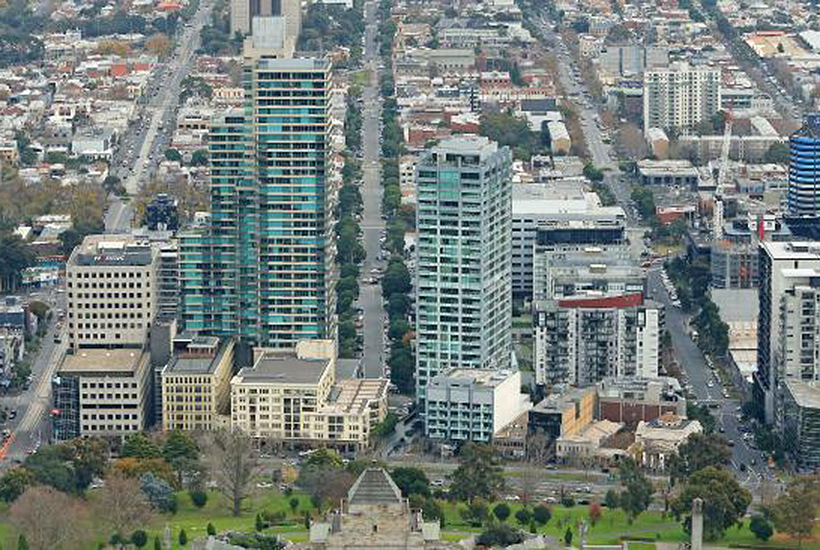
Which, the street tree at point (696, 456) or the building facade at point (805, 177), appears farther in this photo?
the building facade at point (805, 177)

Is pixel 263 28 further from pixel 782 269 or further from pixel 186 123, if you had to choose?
pixel 186 123

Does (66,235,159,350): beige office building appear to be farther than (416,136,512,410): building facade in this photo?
Yes

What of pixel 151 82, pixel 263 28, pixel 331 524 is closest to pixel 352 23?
pixel 151 82

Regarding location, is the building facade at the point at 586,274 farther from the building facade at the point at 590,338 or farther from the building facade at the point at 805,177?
the building facade at the point at 805,177

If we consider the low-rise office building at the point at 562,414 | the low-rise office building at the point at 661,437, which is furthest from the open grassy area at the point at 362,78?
the low-rise office building at the point at 661,437

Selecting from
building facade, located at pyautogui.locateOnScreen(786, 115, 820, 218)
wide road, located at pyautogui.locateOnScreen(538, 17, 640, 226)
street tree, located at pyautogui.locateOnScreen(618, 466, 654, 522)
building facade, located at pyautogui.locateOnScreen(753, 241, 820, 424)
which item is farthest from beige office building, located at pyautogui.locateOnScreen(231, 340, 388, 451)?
wide road, located at pyautogui.locateOnScreen(538, 17, 640, 226)

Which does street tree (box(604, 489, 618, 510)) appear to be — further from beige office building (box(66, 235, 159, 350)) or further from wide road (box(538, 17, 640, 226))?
wide road (box(538, 17, 640, 226))
